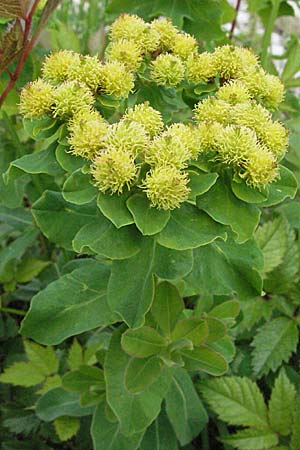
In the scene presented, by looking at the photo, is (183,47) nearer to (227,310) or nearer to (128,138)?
(128,138)

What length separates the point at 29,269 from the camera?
1.55 meters

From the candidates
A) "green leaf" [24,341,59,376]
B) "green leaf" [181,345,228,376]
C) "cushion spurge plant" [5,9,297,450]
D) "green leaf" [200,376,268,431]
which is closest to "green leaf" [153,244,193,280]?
"cushion spurge plant" [5,9,297,450]

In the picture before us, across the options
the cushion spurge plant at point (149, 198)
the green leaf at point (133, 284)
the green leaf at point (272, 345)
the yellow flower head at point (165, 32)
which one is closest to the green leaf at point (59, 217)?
the cushion spurge plant at point (149, 198)

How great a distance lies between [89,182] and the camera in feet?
2.97

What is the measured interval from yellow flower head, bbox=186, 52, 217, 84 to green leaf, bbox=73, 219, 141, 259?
0.30m

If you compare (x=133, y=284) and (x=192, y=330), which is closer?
(x=133, y=284)

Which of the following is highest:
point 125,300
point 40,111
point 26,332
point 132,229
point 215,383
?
point 40,111

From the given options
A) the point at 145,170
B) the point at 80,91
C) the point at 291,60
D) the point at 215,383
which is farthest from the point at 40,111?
the point at 291,60

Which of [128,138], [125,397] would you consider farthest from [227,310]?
[128,138]

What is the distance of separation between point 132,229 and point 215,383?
1.58 ft

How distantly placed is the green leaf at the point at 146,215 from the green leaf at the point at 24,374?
2.16 ft

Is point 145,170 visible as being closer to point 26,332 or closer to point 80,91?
point 80,91

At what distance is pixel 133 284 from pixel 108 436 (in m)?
0.39

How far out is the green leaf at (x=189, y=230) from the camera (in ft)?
2.85
